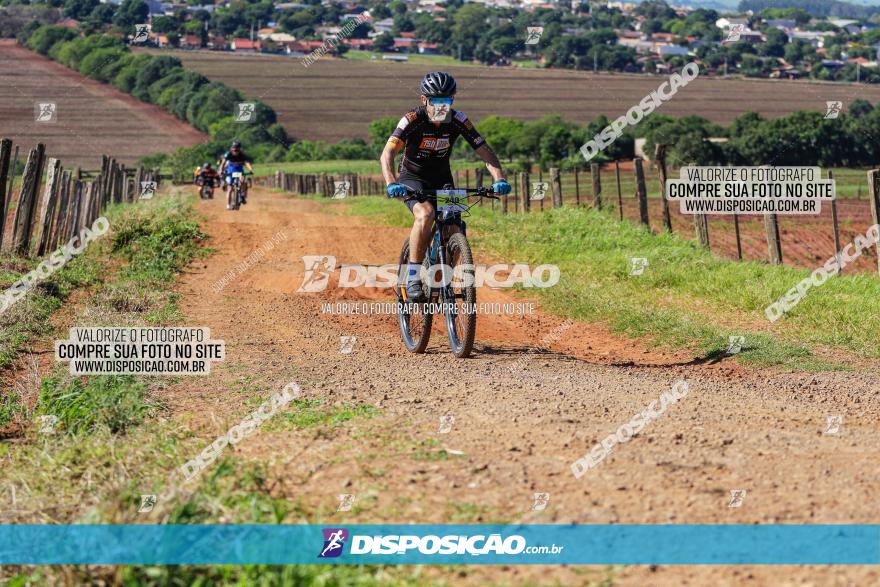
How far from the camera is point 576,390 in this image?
7.37 metres

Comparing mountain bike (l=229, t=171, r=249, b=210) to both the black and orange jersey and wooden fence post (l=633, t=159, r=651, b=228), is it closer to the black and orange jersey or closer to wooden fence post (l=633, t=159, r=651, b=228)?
wooden fence post (l=633, t=159, r=651, b=228)

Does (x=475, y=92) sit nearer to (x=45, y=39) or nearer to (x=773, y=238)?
(x=45, y=39)

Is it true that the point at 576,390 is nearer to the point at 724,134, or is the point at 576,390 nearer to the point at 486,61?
the point at 724,134

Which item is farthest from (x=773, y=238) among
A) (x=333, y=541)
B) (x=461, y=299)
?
(x=333, y=541)

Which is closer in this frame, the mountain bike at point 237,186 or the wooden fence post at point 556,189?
the wooden fence post at point 556,189

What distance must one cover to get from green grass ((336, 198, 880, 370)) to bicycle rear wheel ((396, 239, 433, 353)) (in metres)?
2.51

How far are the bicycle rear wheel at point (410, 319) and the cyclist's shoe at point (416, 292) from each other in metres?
0.07

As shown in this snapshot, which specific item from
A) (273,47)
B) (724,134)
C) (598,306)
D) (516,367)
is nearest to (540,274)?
(598,306)

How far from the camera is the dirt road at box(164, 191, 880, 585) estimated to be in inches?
178

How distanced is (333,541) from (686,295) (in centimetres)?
993

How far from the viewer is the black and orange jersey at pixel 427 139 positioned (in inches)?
347

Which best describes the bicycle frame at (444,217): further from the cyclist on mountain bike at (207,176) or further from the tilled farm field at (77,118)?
the tilled farm field at (77,118)

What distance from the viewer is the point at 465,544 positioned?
4.30 metres

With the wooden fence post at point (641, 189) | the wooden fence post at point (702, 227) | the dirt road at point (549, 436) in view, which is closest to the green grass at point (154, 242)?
the dirt road at point (549, 436)
